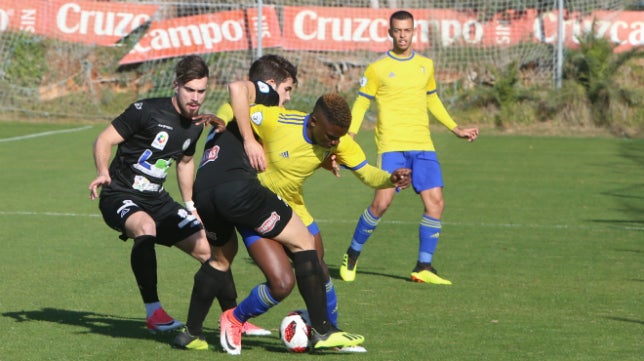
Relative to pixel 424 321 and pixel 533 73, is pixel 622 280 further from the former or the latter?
pixel 533 73

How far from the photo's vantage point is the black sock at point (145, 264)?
7.50m

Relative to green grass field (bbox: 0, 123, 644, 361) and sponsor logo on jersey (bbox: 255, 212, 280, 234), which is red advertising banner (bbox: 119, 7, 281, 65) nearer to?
green grass field (bbox: 0, 123, 644, 361)

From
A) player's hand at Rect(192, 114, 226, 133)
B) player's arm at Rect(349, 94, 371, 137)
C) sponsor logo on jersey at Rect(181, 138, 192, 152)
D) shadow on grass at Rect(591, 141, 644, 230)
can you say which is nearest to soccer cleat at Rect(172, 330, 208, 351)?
player's hand at Rect(192, 114, 226, 133)

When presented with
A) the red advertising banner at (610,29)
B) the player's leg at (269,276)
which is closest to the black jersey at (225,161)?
the player's leg at (269,276)

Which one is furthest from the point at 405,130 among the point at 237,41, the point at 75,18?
the point at 75,18

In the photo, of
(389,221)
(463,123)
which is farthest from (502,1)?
(389,221)

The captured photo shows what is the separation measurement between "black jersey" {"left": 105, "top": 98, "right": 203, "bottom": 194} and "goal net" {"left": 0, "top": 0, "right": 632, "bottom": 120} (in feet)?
67.4

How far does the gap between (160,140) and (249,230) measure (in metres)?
1.21

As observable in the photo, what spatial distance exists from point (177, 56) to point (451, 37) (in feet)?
22.7

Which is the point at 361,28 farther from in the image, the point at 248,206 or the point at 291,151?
the point at 248,206

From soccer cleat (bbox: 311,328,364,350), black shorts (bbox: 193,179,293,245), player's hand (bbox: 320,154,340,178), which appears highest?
player's hand (bbox: 320,154,340,178)

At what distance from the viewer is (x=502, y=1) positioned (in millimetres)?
29703

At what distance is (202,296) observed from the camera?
23.0ft

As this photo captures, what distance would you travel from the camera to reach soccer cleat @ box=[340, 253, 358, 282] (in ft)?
32.9
